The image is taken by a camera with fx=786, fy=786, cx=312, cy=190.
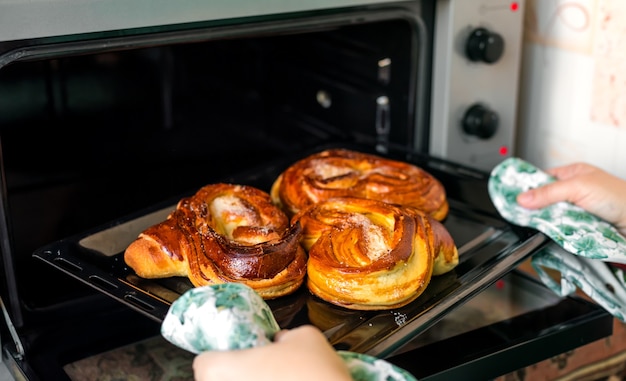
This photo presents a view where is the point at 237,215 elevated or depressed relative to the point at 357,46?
depressed

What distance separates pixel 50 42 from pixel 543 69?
2.78 feet

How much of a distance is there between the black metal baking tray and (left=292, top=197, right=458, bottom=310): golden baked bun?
0.02 meters

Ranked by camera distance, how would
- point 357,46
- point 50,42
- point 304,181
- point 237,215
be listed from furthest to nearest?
point 357,46 → point 304,181 → point 237,215 → point 50,42

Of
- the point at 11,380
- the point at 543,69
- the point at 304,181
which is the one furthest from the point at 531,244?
the point at 11,380

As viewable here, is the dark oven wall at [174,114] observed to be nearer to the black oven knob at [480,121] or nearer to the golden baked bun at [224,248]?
the black oven knob at [480,121]

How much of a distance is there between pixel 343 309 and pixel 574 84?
653 mm

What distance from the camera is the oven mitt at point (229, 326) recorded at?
2.35 ft

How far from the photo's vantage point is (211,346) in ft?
2.39

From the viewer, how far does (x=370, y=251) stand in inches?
37.0

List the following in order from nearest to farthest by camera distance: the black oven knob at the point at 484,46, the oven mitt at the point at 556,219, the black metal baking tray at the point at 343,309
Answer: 1. the black metal baking tray at the point at 343,309
2. the oven mitt at the point at 556,219
3. the black oven knob at the point at 484,46

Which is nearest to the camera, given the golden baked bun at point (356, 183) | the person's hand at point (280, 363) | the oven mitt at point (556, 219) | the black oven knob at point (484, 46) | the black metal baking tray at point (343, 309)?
the person's hand at point (280, 363)

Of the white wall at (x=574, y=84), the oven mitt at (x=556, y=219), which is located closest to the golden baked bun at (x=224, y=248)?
the oven mitt at (x=556, y=219)

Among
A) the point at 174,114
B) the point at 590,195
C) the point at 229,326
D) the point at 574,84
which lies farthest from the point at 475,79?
the point at 229,326

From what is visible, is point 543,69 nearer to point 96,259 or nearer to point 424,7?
point 424,7
